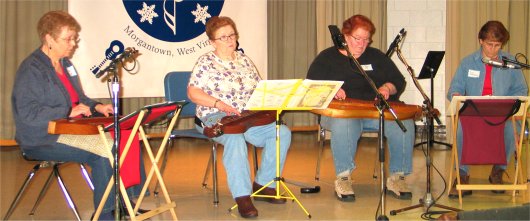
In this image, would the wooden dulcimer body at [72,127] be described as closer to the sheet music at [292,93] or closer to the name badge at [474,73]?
the sheet music at [292,93]

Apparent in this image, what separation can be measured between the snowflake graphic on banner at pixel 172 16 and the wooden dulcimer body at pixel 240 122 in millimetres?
2791

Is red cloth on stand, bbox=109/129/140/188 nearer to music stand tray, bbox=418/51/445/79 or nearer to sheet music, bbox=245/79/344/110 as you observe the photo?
sheet music, bbox=245/79/344/110

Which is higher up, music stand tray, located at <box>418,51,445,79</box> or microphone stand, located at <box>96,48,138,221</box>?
music stand tray, located at <box>418,51,445,79</box>

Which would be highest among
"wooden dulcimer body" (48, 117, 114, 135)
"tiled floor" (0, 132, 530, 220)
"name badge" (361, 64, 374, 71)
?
"name badge" (361, 64, 374, 71)

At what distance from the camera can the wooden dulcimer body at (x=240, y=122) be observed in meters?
3.77

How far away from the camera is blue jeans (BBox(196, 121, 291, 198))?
389 cm

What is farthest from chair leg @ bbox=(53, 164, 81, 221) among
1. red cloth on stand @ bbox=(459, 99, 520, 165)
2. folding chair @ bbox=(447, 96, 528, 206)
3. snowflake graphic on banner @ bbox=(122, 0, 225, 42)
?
snowflake graphic on banner @ bbox=(122, 0, 225, 42)

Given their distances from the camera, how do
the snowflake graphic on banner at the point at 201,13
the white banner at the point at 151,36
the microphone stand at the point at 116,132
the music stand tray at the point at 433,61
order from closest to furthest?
the microphone stand at the point at 116,132, the white banner at the point at 151,36, the music stand tray at the point at 433,61, the snowflake graphic on banner at the point at 201,13

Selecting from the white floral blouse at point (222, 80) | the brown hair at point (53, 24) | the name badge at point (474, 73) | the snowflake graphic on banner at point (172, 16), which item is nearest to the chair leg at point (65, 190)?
the brown hair at point (53, 24)

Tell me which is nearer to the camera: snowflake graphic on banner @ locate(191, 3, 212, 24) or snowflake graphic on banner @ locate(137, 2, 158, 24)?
snowflake graphic on banner @ locate(137, 2, 158, 24)

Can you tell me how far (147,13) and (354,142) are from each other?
288cm

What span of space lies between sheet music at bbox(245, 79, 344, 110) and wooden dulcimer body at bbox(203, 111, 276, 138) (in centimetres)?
16

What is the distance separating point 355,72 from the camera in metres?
4.52

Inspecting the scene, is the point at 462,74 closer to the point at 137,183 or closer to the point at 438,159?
the point at 438,159
